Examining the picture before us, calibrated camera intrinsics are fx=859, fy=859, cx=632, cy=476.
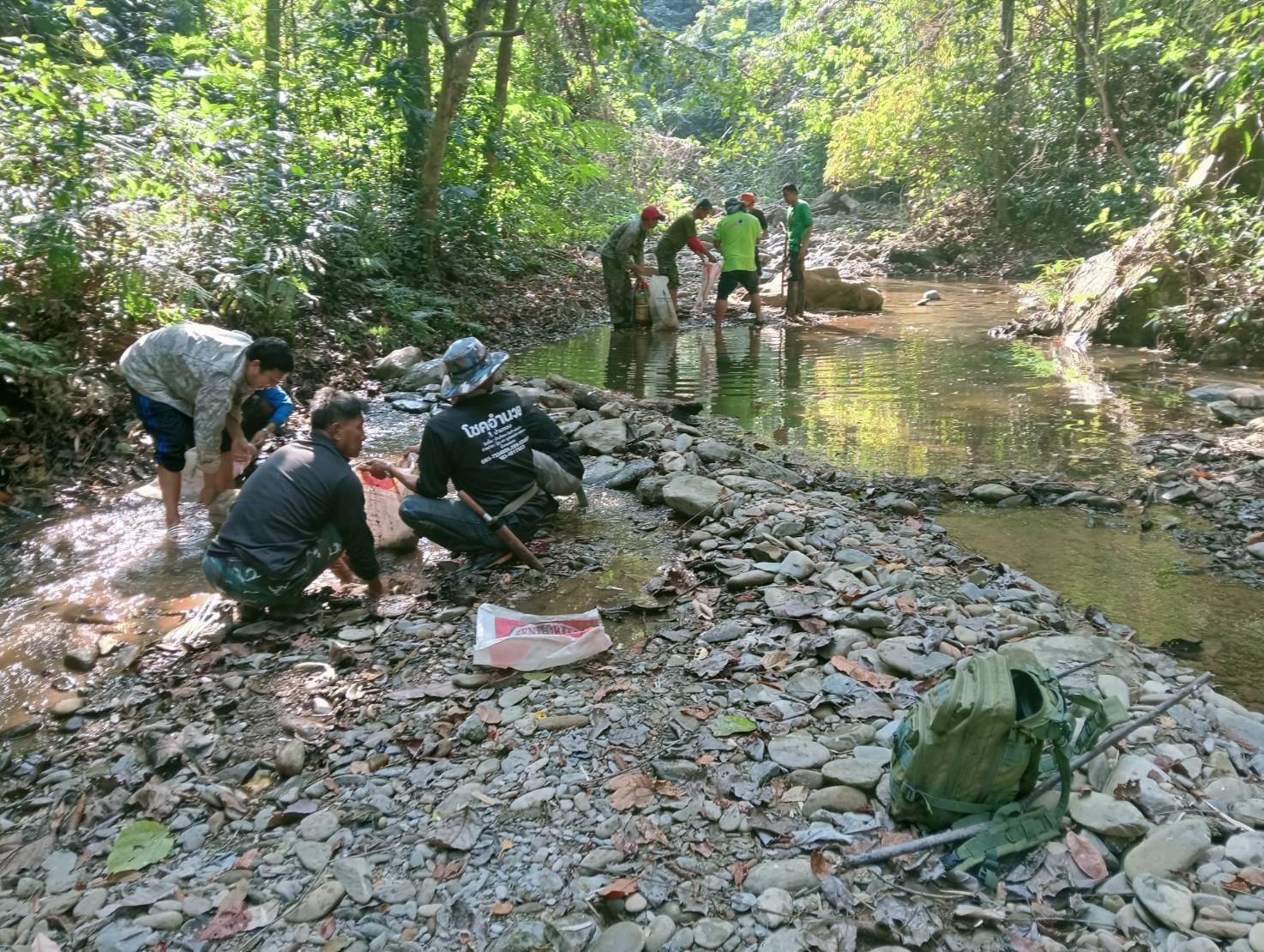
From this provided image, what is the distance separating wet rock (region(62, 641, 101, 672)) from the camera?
13.0 feet

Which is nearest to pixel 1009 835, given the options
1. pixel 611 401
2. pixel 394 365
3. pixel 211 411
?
pixel 211 411

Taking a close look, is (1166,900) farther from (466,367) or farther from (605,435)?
(605,435)

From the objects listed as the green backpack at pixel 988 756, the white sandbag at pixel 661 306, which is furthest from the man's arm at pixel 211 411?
the white sandbag at pixel 661 306

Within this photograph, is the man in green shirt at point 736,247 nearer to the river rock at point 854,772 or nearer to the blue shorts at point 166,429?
the blue shorts at point 166,429

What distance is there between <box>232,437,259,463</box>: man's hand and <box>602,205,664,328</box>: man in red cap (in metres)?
6.84

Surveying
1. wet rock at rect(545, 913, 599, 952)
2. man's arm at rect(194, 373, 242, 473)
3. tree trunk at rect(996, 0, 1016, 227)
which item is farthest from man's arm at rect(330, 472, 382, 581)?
tree trunk at rect(996, 0, 1016, 227)

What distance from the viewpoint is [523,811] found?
2754 mm

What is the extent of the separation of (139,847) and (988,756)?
262cm

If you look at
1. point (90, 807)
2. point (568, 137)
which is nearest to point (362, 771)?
point (90, 807)

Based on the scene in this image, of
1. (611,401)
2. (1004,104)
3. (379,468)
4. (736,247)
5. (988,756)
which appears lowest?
(988,756)

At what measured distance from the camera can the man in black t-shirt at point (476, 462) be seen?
4.70 m

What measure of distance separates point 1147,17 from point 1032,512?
14176 mm

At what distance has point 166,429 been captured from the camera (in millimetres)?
5156

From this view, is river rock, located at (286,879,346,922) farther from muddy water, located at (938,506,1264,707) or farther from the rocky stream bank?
muddy water, located at (938,506,1264,707)
